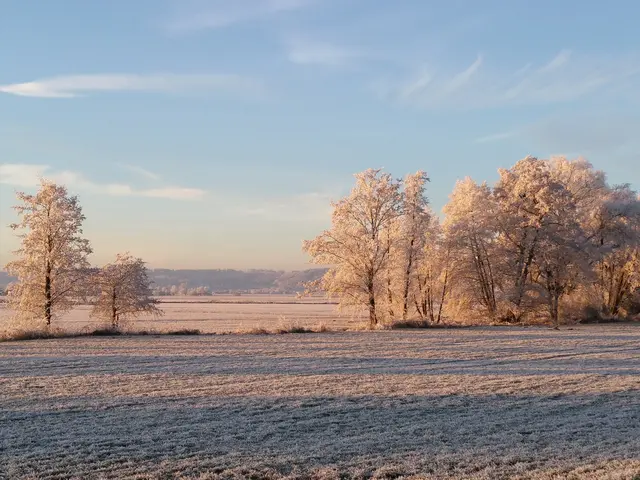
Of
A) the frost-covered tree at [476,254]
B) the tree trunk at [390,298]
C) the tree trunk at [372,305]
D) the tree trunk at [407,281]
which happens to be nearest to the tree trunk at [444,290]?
the frost-covered tree at [476,254]

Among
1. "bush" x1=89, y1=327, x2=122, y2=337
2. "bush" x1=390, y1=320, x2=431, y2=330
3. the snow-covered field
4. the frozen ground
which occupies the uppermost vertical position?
the frozen ground

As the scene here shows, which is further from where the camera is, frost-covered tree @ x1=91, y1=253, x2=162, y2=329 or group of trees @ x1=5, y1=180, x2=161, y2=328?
frost-covered tree @ x1=91, y1=253, x2=162, y2=329

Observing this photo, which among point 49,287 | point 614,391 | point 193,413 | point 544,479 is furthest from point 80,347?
point 544,479

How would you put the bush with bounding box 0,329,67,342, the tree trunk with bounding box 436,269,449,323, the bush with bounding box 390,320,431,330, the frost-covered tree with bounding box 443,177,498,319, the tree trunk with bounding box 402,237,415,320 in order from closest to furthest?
the bush with bounding box 0,329,67,342 → the bush with bounding box 390,320,431,330 → the tree trunk with bounding box 402,237,415,320 → the frost-covered tree with bounding box 443,177,498,319 → the tree trunk with bounding box 436,269,449,323

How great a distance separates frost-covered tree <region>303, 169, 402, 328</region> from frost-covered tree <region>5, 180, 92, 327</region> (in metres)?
15.2

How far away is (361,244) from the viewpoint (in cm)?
4234

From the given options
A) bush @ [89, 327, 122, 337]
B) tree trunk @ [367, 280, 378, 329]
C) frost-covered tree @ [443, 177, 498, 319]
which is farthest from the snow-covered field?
frost-covered tree @ [443, 177, 498, 319]

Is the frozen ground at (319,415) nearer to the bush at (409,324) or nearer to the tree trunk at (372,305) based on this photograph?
the bush at (409,324)

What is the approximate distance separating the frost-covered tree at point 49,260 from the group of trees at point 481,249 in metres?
15.3

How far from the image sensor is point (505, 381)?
1717 cm

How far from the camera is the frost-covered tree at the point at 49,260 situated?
35.9 metres

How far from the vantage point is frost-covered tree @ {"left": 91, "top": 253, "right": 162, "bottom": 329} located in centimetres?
4244

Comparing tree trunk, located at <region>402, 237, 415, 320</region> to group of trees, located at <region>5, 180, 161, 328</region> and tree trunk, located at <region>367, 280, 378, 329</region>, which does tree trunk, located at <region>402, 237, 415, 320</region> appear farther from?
group of trees, located at <region>5, 180, 161, 328</region>

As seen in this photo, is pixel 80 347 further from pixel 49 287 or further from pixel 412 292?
pixel 412 292
